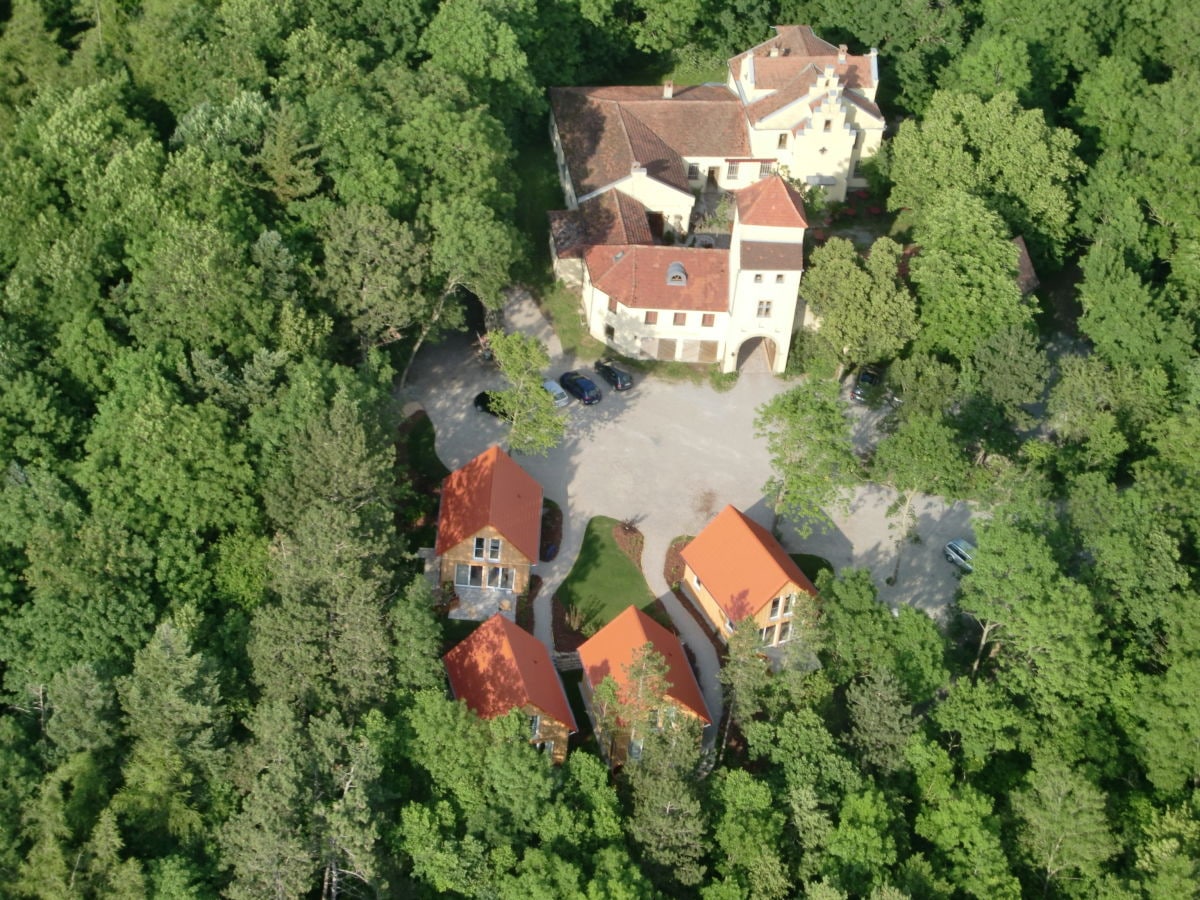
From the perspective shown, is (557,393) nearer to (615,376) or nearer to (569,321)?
(615,376)

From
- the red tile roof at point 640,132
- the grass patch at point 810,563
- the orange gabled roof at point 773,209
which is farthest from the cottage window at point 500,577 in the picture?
the red tile roof at point 640,132

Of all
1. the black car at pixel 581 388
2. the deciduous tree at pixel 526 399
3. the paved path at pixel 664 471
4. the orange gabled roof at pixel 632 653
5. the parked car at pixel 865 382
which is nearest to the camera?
the orange gabled roof at pixel 632 653

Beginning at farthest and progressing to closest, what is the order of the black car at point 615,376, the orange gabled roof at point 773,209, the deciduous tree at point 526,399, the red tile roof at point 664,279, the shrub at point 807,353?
the red tile roof at point 664,279, the black car at point 615,376, the shrub at point 807,353, the orange gabled roof at point 773,209, the deciduous tree at point 526,399

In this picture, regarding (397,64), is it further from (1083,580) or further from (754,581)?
(1083,580)

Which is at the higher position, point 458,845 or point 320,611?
point 320,611

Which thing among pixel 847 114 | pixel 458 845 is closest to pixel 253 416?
pixel 458 845

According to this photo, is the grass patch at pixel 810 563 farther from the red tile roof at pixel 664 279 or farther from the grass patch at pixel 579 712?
the red tile roof at pixel 664 279
